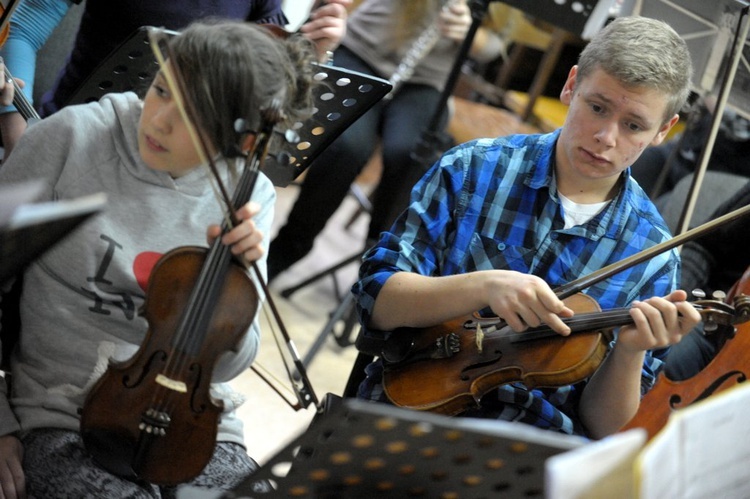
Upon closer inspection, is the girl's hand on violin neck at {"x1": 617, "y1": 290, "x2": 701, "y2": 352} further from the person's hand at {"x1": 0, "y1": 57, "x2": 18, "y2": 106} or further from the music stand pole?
the music stand pole

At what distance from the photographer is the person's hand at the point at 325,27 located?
1674 millimetres

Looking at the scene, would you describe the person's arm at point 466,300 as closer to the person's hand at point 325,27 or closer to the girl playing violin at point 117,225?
the girl playing violin at point 117,225

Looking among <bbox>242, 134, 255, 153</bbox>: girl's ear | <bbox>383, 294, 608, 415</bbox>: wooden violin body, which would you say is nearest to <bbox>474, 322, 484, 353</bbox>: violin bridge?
<bbox>383, 294, 608, 415</bbox>: wooden violin body

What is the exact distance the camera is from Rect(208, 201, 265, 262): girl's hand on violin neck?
116 cm

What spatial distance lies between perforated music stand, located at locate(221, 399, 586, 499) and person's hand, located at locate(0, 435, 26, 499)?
40cm

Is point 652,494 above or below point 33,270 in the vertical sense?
above

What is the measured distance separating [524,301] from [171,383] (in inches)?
19.7

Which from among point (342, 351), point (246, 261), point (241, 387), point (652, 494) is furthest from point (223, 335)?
point (342, 351)

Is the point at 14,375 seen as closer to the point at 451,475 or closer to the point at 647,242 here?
the point at 451,475

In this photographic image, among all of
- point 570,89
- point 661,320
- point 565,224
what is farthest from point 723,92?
point 661,320

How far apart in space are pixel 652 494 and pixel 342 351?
198cm

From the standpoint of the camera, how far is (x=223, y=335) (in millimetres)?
1194

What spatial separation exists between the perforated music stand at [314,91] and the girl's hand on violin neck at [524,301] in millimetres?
380

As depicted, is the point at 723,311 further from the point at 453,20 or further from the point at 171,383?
the point at 453,20
